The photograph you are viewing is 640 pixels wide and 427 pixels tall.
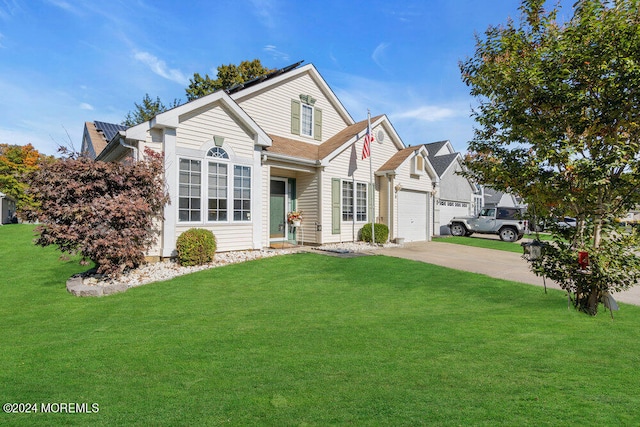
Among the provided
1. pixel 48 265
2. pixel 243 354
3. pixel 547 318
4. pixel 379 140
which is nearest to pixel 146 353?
pixel 243 354

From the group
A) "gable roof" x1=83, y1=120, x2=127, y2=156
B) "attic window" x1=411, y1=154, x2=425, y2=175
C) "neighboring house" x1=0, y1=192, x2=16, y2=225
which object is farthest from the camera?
"neighboring house" x1=0, y1=192, x2=16, y2=225

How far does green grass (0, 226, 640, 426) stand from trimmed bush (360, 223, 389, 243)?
6.81 meters

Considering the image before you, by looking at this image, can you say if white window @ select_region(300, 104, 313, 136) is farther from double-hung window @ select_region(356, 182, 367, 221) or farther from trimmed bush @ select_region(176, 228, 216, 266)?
trimmed bush @ select_region(176, 228, 216, 266)

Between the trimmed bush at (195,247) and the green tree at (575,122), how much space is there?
22.2 feet

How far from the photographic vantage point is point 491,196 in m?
34.4

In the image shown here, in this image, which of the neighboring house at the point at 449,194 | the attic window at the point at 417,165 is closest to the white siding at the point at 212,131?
the attic window at the point at 417,165

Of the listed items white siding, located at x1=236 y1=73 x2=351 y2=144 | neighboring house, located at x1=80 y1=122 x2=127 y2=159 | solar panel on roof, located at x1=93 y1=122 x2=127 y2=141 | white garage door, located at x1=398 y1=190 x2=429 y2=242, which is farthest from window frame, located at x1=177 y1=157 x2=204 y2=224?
solar panel on roof, located at x1=93 y1=122 x2=127 y2=141

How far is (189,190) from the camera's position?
9336 millimetres

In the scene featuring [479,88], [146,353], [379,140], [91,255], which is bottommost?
[146,353]

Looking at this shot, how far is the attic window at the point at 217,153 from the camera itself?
9784 millimetres

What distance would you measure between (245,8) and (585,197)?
1090cm

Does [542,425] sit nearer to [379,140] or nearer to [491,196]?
[379,140]

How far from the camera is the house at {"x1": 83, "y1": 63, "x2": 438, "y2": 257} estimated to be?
9266 millimetres

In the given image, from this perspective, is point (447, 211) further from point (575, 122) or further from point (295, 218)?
point (575, 122)
